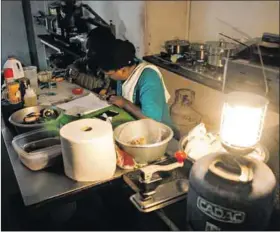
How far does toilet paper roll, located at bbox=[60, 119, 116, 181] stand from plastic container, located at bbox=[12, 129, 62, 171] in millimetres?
106

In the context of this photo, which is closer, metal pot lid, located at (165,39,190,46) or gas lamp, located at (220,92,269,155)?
gas lamp, located at (220,92,269,155)

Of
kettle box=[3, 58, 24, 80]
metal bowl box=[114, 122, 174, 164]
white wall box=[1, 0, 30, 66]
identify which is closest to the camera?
metal bowl box=[114, 122, 174, 164]

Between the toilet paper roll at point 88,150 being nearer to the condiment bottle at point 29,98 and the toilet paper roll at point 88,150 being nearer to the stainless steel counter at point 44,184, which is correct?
the stainless steel counter at point 44,184

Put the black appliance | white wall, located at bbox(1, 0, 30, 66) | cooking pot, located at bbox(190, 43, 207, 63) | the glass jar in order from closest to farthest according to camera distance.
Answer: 1. cooking pot, located at bbox(190, 43, 207, 63)
2. the glass jar
3. the black appliance
4. white wall, located at bbox(1, 0, 30, 66)

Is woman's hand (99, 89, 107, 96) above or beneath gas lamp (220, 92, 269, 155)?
beneath

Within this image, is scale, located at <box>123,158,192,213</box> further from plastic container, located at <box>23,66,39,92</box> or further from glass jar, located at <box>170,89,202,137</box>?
glass jar, located at <box>170,89,202,137</box>

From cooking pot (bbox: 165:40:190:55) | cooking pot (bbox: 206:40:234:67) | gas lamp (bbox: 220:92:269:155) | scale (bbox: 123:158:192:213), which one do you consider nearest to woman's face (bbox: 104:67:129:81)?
scale (bbox: 123:158:192:213)

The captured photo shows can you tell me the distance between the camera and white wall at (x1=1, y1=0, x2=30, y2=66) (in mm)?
4246

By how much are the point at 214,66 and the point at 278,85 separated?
898mm

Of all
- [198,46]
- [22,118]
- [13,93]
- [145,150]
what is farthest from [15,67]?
[198,46]

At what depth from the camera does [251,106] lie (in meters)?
0.88

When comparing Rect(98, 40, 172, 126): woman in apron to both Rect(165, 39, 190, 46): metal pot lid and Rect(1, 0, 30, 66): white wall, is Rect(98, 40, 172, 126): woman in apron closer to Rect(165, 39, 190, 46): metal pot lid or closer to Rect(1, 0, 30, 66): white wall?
Rect(165, 39, 190, 46): metal pot lid

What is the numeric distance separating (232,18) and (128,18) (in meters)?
1.13

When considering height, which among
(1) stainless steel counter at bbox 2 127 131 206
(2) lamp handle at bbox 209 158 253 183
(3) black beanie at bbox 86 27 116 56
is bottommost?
(1) stainless steel counter at bbox 2 127 131 206
